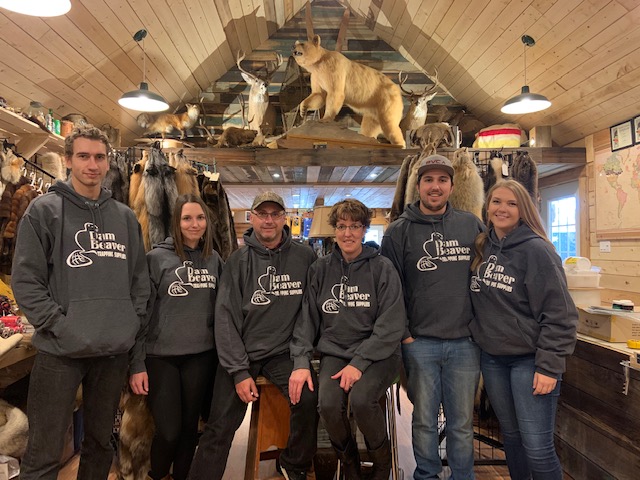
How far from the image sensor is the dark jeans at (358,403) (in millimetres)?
1851

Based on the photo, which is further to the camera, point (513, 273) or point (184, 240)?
point (184, 240)

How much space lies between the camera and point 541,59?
403 centimetres

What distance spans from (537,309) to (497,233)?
38cm

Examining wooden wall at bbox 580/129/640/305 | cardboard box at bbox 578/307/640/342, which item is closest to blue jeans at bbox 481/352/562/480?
cardboard box at bbox 578/307/640/342

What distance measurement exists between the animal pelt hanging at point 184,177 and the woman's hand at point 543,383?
225cm

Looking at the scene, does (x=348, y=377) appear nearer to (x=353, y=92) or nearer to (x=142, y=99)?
(x=142, y=99)

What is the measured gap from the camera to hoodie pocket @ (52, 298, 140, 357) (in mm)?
1606

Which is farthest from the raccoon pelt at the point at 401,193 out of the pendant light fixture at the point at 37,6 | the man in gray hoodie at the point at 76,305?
the pendant light fixture at the point at 37,6

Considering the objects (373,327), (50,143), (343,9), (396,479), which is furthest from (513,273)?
(343,9)

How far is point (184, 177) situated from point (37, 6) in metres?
1.18

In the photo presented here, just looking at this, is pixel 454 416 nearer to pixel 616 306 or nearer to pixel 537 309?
pixel 537 309

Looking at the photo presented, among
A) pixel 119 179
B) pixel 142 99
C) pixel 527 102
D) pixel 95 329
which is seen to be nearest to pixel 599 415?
pixel 95 329

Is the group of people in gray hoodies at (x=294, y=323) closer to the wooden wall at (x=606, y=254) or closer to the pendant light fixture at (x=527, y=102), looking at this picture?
the pendant light fixture at (x=527, y=102)

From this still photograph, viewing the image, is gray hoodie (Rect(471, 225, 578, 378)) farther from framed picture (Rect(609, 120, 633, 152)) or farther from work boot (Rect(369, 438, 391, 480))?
framed picture (Rect(609, 120, 633, 152))
